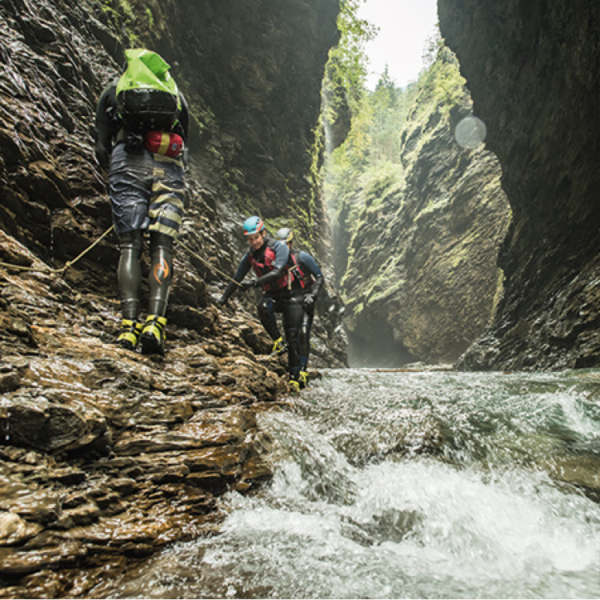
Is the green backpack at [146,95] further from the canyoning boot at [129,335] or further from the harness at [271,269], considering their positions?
the harness at [271,269]

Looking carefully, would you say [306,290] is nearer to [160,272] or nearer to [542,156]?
[160,272]

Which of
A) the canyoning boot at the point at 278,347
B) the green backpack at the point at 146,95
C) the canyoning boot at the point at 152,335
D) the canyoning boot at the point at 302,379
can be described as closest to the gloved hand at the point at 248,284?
the canyoning boot at the point at 278,347

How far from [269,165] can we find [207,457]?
1222cm

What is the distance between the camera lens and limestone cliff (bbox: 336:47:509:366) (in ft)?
58.8

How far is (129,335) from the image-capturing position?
9.53 ft

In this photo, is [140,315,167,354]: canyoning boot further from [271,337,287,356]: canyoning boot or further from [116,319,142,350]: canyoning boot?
[271,337,287,356]: canyoning boot

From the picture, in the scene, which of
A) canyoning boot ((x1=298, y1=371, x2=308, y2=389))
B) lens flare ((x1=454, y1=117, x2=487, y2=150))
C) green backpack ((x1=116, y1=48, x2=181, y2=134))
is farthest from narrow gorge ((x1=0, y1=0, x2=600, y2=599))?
lens flare ((x1=454, y1=117, x2=487, y2=150))

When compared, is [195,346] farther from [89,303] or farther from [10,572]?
[10,572]

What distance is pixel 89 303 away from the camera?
11.2ft

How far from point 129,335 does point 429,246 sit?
20742mm

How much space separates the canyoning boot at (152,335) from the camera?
2.89m

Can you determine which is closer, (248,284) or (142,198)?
(142,198)

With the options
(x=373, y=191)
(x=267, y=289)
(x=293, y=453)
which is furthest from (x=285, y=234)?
(x=373, y=191)

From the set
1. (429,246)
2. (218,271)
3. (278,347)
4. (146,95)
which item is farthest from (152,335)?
(429,246)
